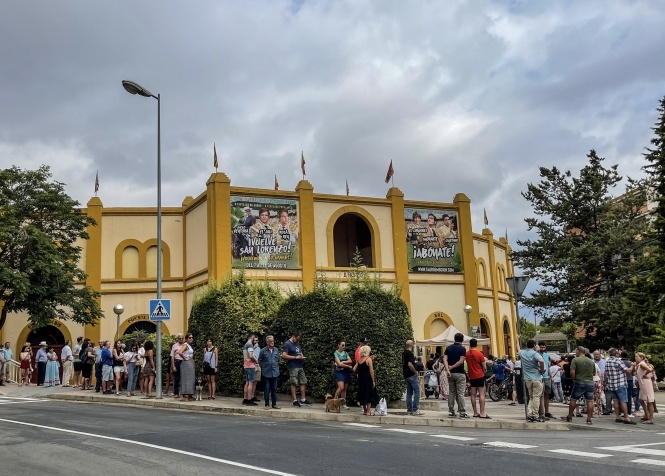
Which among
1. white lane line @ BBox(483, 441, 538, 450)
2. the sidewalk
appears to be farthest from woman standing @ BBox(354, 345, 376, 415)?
white lane line @ BBox(483, 441, 538, 450)

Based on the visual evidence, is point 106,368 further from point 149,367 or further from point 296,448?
point 296,448

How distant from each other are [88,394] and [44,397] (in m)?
1.52

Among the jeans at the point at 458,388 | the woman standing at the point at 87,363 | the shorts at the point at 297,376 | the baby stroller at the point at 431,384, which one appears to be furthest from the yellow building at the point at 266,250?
the jeans at the point at 458,388

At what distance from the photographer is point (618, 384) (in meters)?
14.7

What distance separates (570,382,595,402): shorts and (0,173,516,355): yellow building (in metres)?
16.3

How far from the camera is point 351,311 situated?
16.0 meters

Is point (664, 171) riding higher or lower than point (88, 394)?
higher

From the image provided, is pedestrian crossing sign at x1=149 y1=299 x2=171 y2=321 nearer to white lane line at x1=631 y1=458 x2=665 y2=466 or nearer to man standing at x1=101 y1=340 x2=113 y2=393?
man standing at x1=101 y1=340 x2=113 y2=393

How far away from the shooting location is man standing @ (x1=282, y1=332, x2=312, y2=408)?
1563 centimetres

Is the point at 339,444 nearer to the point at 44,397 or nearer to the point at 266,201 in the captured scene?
the point at 44,397

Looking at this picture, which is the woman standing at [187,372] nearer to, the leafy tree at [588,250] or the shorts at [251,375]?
the shorts at [251,375]

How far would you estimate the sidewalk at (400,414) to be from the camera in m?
13.5

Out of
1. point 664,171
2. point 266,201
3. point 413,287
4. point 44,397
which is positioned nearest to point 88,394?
point 44,397

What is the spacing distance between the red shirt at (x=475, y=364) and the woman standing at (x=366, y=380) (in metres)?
2.09
